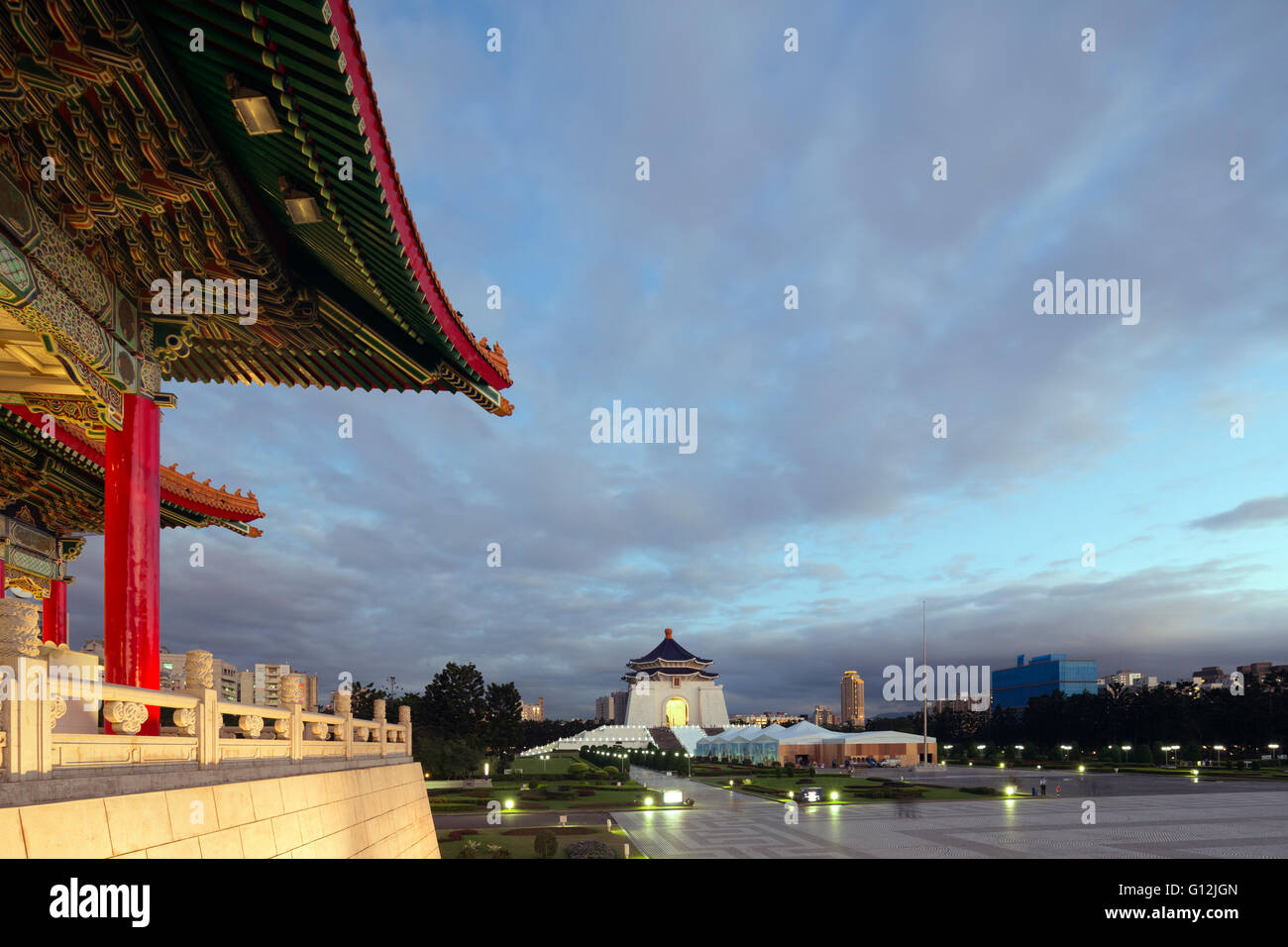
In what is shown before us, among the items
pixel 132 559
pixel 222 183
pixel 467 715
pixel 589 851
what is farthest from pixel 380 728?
pixel 467 715

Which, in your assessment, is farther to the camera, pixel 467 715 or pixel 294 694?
pixel 467 715

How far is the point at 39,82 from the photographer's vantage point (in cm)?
604

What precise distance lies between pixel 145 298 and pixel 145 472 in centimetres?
187

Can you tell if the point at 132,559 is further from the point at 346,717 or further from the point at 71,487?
the point at 71,487

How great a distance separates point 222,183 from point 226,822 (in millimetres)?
5530

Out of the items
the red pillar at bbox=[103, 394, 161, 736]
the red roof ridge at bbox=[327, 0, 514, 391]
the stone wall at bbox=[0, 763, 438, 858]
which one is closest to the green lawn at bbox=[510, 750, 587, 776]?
the stone wall at bbox=[0, 763, 438, 858]

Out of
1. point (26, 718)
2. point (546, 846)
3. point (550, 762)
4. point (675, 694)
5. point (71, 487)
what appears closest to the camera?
point (26, 718)

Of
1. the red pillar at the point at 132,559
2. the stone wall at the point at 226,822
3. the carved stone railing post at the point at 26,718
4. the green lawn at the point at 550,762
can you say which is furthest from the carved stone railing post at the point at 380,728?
the green lawn at the point at 550,762

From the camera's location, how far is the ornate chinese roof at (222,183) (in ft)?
19.2

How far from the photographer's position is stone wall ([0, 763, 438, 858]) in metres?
4.35

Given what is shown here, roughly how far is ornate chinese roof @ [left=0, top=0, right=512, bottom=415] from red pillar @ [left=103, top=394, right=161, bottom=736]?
0.92 m

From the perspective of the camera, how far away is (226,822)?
6.04 meters
